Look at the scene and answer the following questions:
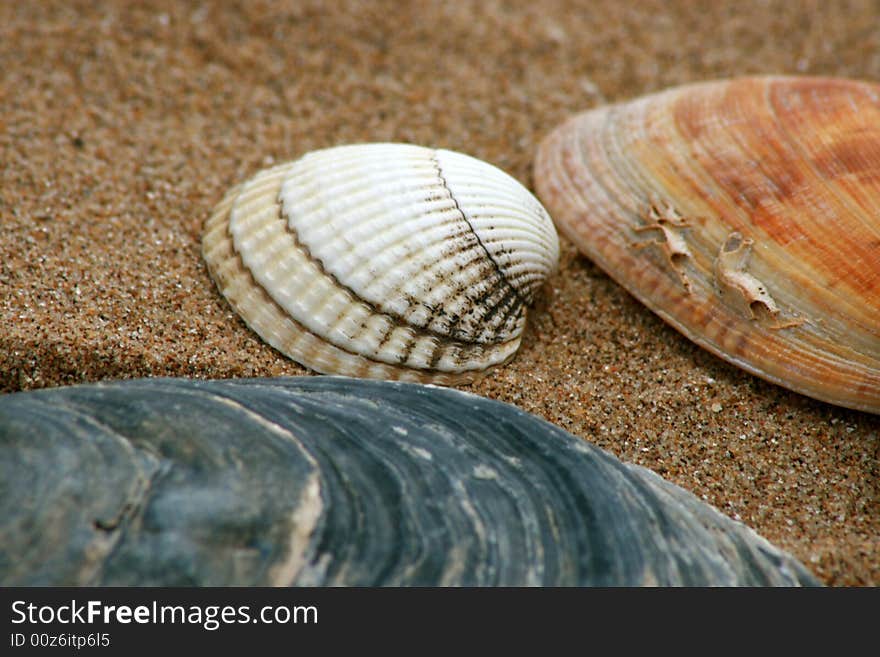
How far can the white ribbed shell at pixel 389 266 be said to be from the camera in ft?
6.22

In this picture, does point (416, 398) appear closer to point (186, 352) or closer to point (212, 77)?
point (186, 352)

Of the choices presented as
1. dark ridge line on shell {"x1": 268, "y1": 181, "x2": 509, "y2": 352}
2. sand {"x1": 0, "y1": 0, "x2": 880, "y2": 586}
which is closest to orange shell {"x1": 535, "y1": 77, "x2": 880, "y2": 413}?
sand {"x1": 0, "y1": 0, "x2": 880, "y2": 586}

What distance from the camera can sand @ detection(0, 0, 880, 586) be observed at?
1.88m

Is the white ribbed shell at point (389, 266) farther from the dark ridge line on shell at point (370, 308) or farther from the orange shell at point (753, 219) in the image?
the orange shell at point (753, 219)

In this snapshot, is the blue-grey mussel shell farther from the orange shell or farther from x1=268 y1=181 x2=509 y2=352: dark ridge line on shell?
the orange shell

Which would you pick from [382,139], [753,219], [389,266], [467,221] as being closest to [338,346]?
[389,266]

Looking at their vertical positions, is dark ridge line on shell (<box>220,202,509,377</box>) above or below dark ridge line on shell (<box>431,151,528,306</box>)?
below

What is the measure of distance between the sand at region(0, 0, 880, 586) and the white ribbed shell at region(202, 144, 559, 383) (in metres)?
0.09

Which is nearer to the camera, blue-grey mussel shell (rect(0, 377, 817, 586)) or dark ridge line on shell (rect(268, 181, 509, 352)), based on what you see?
blue-grey mussel shell (rect(0, 377, 817, 586))

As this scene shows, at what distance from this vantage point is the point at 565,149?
251 centimetres

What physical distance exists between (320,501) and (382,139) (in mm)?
1549

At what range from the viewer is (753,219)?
6.72 ft

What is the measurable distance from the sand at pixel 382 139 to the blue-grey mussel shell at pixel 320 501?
0.26 meters

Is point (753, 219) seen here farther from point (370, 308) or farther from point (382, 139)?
point (382, 139)
